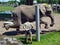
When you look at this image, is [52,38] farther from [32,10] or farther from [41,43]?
[32,10]

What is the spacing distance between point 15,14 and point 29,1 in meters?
12.5

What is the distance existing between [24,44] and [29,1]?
52.6ft

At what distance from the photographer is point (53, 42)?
10695 mm

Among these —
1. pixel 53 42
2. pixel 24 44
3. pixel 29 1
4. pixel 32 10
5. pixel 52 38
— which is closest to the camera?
pixel 24 44

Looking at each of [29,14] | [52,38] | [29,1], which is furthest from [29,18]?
[29,1]

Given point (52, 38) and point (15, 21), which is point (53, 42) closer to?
point (52, 38)

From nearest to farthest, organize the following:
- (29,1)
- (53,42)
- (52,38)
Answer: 1. (53,42)
2. (52,38)
3. (29,1)

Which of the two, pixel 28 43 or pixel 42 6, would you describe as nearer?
pixel 28 43

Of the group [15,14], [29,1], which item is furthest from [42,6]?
[29,1]

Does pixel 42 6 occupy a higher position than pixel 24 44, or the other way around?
pixel 42 6

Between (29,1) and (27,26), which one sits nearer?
(27,26)

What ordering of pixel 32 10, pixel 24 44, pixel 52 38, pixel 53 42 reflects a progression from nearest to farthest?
1. pixel 24 44
2. pixel 53 42
3. pixel 52 38
4. pixel 32 10

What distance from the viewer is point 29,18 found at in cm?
1347

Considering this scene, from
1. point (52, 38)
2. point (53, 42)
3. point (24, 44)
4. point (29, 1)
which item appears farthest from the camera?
point (29, 1)
